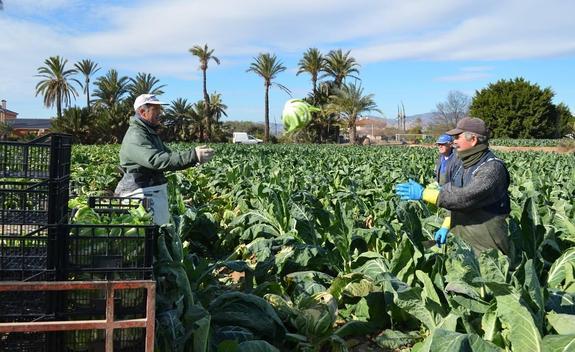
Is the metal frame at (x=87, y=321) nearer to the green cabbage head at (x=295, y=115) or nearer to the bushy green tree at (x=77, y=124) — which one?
the green cabbage head at (x=295, y=115)

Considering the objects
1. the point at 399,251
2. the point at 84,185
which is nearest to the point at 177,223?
the point at 399,251

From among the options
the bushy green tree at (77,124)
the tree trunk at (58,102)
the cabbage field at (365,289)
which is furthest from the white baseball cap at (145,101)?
the tree trunk at (58,102)

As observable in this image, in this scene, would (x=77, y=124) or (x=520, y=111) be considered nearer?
(x=77, y=124)

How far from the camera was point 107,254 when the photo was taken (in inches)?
106

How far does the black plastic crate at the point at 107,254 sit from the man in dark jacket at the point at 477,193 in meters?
2.39

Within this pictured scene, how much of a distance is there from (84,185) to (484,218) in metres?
10.3

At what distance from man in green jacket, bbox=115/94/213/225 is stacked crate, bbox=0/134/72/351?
6.12 feet

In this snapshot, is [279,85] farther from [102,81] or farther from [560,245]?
[102,81]

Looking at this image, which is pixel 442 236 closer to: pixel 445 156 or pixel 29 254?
pixel 29 254

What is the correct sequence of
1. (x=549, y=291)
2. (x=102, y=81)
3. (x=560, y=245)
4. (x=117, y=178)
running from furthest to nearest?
(x=102, y=81)
(x=117, y=178)
(x=560, y=245)
(x=549, y=291)

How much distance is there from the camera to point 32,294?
2623 mm

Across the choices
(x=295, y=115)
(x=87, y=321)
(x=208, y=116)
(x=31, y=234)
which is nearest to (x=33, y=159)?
(x=31, y=234)

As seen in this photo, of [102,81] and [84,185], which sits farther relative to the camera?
[102,81]

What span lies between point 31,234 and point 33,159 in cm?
40
